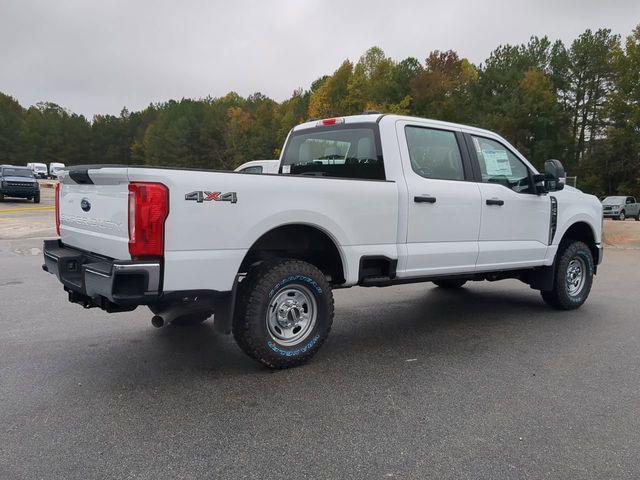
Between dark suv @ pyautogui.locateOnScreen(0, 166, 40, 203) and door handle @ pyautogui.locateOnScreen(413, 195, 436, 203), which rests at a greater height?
door handle @ pyautogui.locateOnScreen(413, 195, 436, 203)

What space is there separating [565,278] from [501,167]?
1.77 metres

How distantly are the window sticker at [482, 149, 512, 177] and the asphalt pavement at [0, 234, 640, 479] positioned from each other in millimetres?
1672

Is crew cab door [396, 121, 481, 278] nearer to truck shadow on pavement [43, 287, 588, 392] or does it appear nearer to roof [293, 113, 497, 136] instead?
roof [293, 113, 497, 136]

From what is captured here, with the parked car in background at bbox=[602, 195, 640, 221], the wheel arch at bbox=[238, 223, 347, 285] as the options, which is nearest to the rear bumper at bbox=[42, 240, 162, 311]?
the wheel arch at bbox=[238, 223, 347, 285]

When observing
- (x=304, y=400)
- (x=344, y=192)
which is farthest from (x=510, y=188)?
Answer: (x=304, y=400)

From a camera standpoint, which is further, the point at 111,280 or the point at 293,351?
the point at 293,351

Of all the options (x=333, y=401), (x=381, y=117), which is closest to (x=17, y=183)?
(x=381, y=117)

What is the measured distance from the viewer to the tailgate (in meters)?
3.46

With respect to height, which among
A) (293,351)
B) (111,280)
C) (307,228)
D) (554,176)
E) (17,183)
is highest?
(554,176)

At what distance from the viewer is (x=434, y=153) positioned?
5.08 metres

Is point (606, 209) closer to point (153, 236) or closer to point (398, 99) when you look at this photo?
point (398, 99)

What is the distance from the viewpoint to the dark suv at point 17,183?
26.7 m

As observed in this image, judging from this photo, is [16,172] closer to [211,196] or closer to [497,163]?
[497,163]

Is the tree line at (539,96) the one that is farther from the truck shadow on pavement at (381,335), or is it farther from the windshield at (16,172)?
the truck shadow on pavement at (381,335)
